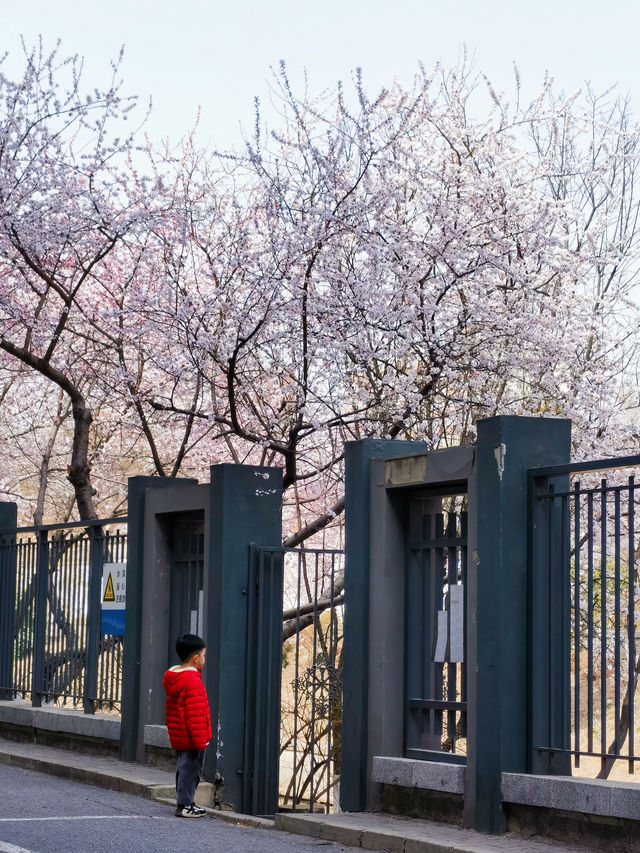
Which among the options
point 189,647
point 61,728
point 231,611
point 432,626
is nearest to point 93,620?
point 61,728

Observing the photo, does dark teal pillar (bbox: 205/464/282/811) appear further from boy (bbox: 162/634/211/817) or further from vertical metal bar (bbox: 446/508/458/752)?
vertical metal bar (bbox: 446/508/458/752)

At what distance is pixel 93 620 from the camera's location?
12.0 metres

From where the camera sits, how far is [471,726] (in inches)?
298

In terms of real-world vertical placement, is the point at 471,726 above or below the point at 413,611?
below

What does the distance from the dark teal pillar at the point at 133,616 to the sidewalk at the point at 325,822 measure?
0.28m

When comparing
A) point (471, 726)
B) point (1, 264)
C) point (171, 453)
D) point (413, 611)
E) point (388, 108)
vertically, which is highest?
point (388, 108)

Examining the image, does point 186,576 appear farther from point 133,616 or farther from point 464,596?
point 464,596

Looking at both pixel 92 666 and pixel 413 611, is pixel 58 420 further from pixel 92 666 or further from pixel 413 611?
pixel 413 611

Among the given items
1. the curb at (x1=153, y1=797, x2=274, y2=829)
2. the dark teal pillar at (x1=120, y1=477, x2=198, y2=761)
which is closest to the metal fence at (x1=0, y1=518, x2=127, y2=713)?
the dark teal pillar at (x1=120, y1=477, x2=198, y2=761)

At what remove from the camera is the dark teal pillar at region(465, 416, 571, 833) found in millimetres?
7359

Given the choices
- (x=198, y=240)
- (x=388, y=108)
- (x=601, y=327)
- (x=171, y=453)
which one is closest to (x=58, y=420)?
(x=171, y=453)

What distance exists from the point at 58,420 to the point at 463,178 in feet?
31.9

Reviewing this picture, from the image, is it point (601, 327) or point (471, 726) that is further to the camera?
point (601, 327)

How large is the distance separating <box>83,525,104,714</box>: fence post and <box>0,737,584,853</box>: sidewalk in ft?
1.94
